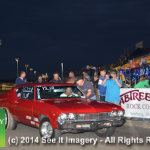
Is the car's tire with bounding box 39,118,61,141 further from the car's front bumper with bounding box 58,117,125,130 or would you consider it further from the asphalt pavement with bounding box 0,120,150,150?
the car's front bumper with bounding box 58,117,125,130

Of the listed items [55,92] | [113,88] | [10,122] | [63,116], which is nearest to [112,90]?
[113,88]

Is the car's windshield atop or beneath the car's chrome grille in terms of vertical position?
atop

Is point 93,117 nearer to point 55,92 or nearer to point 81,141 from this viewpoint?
point 81,141

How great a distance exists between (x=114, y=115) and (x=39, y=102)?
1968mm

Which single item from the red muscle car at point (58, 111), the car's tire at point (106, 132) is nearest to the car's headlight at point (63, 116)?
the red muscle car at point (58, 111)

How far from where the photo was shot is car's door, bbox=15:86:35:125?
7180 mm

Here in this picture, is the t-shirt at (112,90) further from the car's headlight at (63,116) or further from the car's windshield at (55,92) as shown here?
the car's headlight at (63,116)

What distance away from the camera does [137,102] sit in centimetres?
1037

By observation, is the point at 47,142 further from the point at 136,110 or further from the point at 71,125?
the point at 136,110

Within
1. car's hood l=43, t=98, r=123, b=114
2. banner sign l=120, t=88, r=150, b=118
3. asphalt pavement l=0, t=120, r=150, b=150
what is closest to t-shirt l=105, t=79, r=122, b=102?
asphalt pavement l=0, t=120, r=150, b=150

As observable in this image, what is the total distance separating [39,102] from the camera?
6914mm

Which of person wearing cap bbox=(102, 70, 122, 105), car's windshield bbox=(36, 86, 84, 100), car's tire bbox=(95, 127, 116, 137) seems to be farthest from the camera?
person wearing cap bbox=(102, 70, 122, 105)

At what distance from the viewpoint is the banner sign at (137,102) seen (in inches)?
400

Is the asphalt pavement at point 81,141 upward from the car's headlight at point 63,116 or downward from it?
downward
